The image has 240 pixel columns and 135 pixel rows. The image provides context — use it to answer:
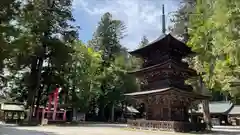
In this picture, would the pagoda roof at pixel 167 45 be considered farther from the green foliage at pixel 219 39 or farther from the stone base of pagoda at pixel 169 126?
the stone base of pagoda at pixel 169 126

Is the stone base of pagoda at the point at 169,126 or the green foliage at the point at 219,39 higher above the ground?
the green foliage at the point at 219,39

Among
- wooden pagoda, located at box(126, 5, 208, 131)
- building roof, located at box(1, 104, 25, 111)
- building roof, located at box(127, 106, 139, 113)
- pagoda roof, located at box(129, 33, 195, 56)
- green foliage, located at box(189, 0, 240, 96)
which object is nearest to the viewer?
green foliage, located at box(189, 0, 240, 96)

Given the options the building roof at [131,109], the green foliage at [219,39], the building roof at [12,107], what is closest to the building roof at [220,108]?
the building roof at [131,109]

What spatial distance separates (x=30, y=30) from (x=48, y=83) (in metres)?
7.87

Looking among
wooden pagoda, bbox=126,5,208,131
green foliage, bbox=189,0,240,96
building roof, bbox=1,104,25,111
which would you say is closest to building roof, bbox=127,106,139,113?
building roof, bbox=1,104,25,111

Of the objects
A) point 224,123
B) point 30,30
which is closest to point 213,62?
point 30,30

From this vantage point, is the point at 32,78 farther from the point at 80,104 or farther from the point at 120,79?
the point at 120,79

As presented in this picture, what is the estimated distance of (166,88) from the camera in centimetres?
2100

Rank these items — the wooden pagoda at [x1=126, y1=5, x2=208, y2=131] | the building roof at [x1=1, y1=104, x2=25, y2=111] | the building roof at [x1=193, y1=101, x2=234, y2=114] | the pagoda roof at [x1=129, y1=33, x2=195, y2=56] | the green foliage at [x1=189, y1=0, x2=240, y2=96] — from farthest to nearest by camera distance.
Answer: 1. the building roof at [x1=193, y1=101, x2=234, y2=114]
2. the building roof at [x1=1, y1=104, x2=25, y2=111]
3. the pagoda roof at [x1=129, y1=33, x2=195, y2=56]
4. the wooden pagoda at [x1=126, y1=5, x2=208, y2=131]
5. the green foliage at [x1=189, y1=0, x2=240, y2=96]

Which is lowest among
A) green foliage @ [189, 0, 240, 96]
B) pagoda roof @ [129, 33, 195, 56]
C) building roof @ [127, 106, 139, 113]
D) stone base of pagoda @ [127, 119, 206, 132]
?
stone base of pagoda @ [127, 119, 206, 132]

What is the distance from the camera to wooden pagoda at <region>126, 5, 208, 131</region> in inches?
821

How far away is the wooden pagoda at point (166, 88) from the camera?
20859 mm

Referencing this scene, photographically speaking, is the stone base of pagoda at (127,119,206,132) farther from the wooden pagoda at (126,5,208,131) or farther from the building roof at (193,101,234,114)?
the building roof at (193,101,234,114)

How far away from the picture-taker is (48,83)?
34.2m
